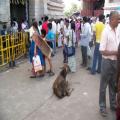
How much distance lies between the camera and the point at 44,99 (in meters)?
6.73

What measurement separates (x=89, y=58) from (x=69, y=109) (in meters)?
5.11

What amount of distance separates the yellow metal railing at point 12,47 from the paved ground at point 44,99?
0.97 meters

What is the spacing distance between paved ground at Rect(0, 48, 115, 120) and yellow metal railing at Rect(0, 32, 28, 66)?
0.97 m

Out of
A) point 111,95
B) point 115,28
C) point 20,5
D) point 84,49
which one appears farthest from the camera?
point 20,5

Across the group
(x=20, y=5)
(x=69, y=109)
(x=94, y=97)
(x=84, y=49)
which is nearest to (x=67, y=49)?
(x=84, y=49)

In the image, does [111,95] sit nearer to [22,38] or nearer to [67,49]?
[67,49]

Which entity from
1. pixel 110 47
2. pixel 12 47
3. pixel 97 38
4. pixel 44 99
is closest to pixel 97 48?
pixel 97 38

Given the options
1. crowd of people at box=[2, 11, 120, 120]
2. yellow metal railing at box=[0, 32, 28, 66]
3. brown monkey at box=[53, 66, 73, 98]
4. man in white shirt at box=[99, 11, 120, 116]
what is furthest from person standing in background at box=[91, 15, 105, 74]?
man in white shirt at box=[99, 11, 120, 116]

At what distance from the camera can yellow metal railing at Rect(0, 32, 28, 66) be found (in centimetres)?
990

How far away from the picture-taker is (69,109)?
6055 millimetres

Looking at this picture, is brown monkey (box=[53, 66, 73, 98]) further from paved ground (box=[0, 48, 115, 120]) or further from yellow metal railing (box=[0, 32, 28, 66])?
yellow metal railing (box=[0, 32, 28, 66])

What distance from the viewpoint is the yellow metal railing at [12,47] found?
9.90 meters

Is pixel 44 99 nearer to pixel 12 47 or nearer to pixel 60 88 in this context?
pixel 60 88

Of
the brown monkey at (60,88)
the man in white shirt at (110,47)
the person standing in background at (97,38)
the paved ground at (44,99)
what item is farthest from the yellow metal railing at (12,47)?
the man in white shirt at (110,47)
